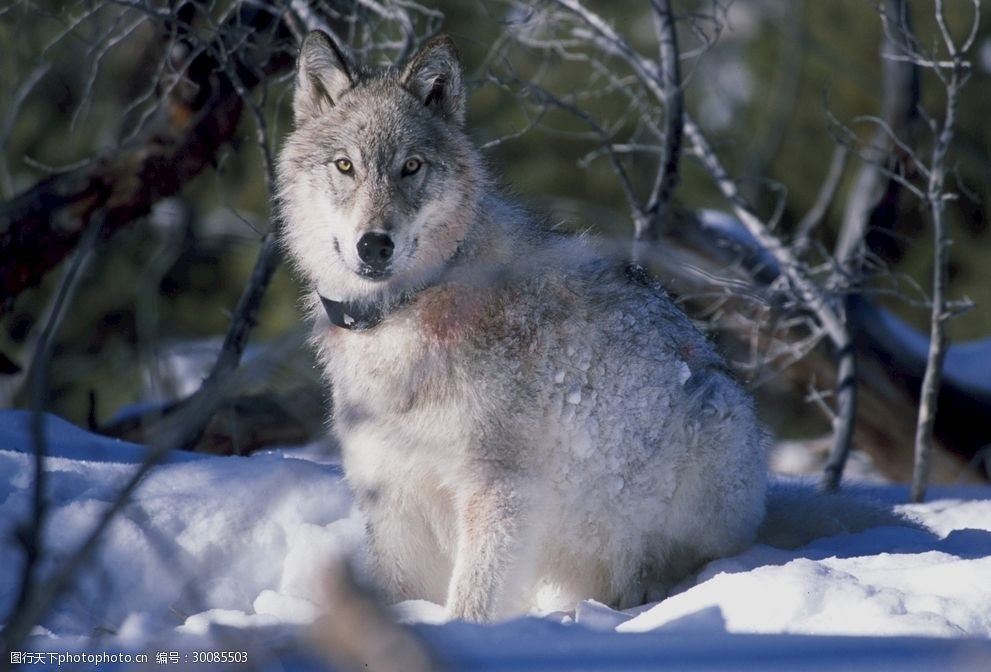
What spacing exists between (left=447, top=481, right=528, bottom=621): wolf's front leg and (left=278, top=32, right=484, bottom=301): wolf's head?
0.85 meters

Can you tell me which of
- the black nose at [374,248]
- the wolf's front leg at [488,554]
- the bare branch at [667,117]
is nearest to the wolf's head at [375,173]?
the black nose at [374,248]

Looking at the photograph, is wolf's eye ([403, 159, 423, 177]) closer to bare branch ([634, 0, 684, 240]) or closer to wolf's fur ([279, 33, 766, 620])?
wolf's fur ([279, 33, 766, 620])

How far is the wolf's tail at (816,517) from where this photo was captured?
4.88m

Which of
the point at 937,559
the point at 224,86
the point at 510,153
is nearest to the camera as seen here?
the point at 937,559

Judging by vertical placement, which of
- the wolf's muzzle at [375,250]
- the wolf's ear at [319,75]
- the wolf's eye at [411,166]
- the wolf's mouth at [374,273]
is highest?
the wolf's ear at [319,75]

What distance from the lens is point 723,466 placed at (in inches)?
174

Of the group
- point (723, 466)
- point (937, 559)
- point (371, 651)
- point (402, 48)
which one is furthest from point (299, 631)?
point (402, 48)

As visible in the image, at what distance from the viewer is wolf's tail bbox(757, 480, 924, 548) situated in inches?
192

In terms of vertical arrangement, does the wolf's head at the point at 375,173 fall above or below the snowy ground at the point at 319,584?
above

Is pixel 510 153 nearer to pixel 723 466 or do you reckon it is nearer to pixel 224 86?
pixel 224 86

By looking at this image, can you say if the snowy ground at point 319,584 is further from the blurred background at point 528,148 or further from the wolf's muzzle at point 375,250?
the blurred background at point 528,148

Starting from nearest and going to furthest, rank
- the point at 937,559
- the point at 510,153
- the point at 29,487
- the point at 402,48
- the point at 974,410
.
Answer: the point at 937,559
the point at 29,487
the point at 402,48
the point at 974,410
the point at 510,153

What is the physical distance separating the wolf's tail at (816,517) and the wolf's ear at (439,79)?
2.15 metres

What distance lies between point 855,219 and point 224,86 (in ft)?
14.6
